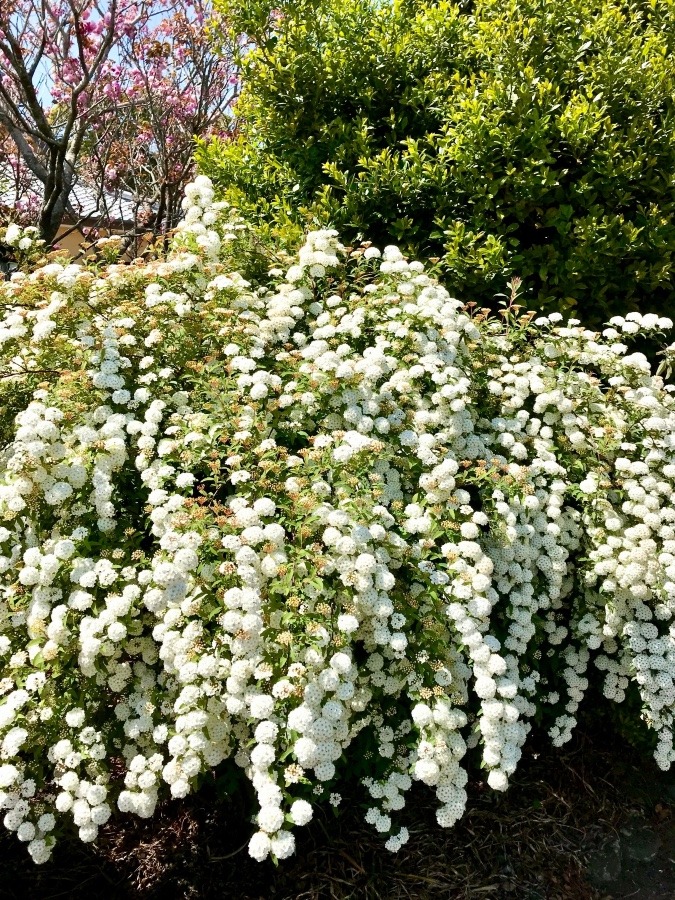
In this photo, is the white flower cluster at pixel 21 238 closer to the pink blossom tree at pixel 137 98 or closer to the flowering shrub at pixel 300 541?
the flowering shrub at pixel 300 541

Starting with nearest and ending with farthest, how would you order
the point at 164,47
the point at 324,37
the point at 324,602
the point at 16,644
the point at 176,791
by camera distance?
the point at 176,791 → the point at 324,602 → the point at 16,644 → the point at 324,37 → the point at 164,47

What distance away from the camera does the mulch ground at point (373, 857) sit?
286cm

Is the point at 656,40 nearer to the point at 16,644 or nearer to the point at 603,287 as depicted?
the point at 603,287

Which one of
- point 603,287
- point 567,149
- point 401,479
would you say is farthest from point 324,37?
point 401,479

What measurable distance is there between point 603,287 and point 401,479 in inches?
91.6

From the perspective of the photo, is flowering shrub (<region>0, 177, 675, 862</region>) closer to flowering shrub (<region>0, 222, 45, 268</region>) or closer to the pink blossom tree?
flowering shrub (<region>0, 222, 45, 268</region>)

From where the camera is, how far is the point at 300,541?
8.29ft

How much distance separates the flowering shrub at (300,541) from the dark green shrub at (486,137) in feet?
2.92

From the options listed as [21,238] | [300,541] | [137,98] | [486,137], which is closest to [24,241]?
[21,238]

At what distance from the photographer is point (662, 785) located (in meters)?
3.54

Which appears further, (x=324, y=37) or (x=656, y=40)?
(x=324, y=37)

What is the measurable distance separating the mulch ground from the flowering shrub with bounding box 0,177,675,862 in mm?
240

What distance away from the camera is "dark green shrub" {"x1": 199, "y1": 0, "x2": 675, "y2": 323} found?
4258 mm

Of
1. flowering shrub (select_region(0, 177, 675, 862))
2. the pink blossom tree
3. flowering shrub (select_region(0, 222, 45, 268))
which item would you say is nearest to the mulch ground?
flowering shrub (select_region(0, 177, 675, 862))
